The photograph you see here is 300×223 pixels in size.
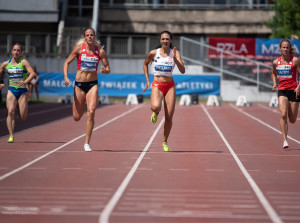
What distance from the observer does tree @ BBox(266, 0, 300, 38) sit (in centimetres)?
4375

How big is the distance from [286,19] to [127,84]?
37.6ft

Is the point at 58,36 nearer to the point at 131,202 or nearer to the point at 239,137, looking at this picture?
the point at 239,137

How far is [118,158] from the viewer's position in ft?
41.4

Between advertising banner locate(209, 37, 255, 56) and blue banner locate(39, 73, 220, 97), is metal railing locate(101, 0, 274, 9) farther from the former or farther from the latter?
blue banner locate(39, 73, 220, 97)

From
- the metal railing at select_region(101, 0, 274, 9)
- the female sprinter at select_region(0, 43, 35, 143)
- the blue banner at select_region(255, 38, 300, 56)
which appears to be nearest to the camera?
the female sprinter at select_region(0, 43, 35, 143)

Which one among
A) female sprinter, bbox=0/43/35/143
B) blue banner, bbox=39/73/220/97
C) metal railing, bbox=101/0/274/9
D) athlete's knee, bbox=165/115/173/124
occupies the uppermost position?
metal railing, bbox=101/0/274/9

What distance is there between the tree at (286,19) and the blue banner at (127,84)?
676 cm

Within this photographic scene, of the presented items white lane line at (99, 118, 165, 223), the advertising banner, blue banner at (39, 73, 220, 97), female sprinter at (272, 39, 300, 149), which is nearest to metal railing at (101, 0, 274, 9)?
the advertising banner

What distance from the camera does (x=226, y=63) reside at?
41562mm

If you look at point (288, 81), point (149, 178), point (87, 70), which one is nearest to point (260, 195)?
point (149, 178)

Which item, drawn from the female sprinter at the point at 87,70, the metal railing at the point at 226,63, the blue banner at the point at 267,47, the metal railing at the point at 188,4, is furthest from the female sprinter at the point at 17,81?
the metal railing at the point at 188,4

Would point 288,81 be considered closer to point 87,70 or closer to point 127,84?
point 87,70

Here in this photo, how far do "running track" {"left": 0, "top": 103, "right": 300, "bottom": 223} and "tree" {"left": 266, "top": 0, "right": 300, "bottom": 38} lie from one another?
87.3 ft

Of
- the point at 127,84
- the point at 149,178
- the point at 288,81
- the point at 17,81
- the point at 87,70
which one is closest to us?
the point at 149,178
